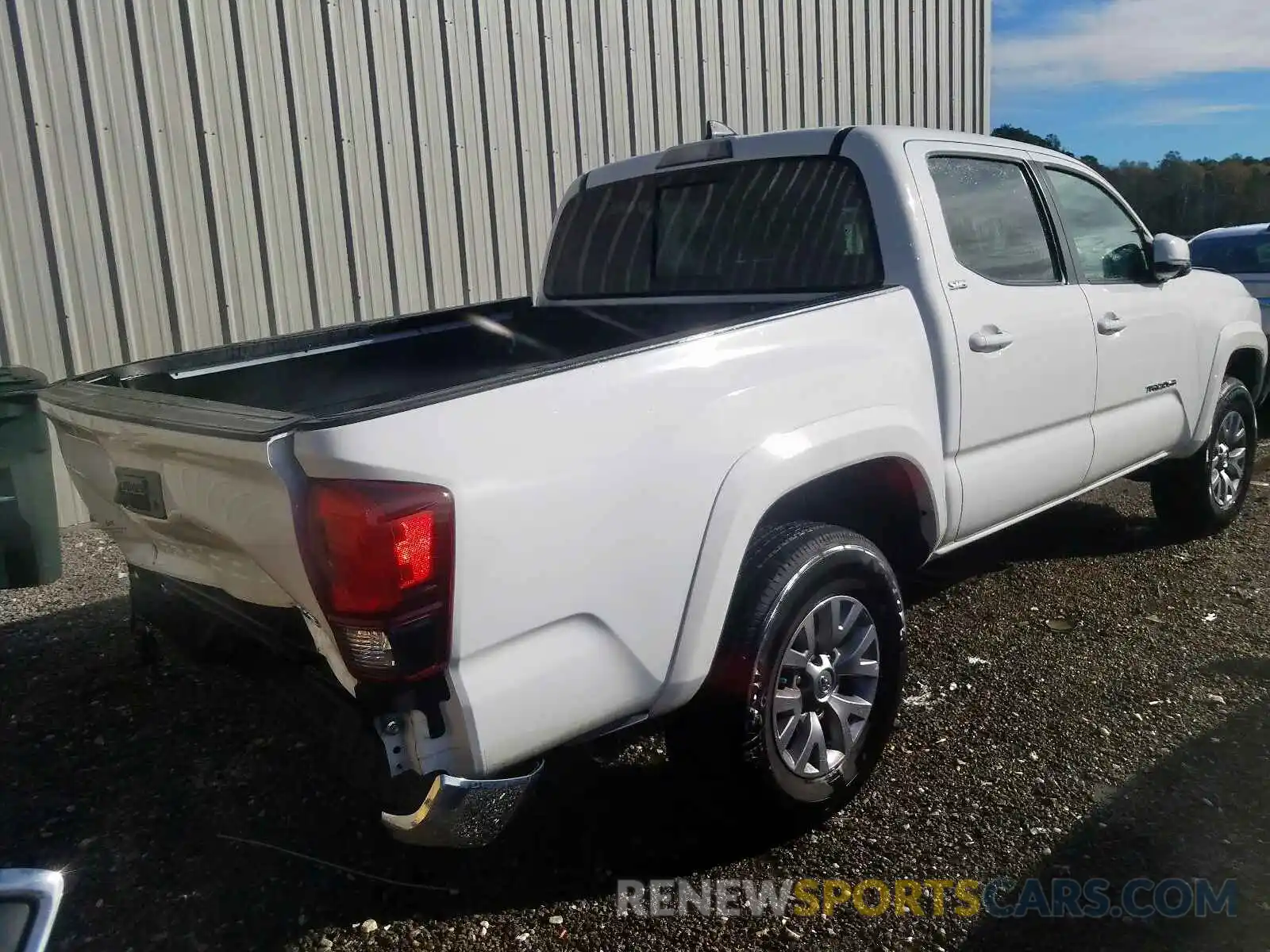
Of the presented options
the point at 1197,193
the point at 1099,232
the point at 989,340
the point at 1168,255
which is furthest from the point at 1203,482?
the point at 1197,193

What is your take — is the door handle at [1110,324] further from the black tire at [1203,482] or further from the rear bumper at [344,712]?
the rear bumper at [344,712]

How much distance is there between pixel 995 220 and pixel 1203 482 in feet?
7.34

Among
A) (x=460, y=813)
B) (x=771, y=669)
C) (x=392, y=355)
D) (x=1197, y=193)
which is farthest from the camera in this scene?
(x=1197, y=193)

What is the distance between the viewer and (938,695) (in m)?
3.76

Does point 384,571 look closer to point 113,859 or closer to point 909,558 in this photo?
point 113,859

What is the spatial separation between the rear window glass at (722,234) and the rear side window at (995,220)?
319 mm

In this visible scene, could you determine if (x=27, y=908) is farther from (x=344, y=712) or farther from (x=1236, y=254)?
(x=1236, y=254)

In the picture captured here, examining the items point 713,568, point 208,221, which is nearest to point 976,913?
point 713,568

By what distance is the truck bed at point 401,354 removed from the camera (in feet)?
11.0

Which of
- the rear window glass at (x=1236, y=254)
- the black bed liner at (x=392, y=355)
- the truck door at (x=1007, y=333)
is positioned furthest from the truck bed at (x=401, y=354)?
the rear window glass at (x=1236, y=254)

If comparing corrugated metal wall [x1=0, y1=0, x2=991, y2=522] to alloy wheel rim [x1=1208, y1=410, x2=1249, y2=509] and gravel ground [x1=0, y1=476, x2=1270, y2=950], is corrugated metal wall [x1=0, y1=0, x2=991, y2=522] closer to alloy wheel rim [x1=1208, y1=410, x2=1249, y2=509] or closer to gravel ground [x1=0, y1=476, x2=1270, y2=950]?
gravel ground [x1=0, y1=476, x2=1270, y2=950]

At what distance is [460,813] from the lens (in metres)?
2.12

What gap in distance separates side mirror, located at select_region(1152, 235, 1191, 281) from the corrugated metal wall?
4.56m

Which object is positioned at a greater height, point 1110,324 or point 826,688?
point 1110,324
